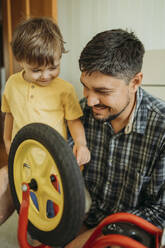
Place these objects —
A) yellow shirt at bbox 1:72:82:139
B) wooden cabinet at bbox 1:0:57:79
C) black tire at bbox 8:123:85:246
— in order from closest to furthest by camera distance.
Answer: black tire at bbox 8:123:85:246 < yellow shirt at bbox 1:72:82:139 < wooden cabinet at bbox 1:0:57:79

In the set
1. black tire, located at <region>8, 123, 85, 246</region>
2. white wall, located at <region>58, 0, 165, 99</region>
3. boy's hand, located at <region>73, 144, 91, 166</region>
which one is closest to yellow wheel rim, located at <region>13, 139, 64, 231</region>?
→ black tire, located at <region>8, 123, 85, 246</region>

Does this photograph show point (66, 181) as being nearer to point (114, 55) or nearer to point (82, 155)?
point (82, 155)

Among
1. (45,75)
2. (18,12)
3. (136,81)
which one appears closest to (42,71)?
(45,75)

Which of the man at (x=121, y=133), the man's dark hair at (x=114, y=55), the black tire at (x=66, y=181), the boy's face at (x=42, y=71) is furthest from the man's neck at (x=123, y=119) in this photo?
the black tire at (x=66, y=181)

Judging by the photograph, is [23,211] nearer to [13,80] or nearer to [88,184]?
[88,184]

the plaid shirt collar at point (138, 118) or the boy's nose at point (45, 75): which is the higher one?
the boy's nose at point (45, 75)

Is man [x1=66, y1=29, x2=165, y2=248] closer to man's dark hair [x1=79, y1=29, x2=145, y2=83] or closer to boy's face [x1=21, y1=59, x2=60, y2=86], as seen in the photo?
man's dark hair [x1=79, y1=29, x2=145, y2=83]

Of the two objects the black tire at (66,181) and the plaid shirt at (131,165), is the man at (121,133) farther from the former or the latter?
the black tire at (66,181)

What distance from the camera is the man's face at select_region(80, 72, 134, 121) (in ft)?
2.55

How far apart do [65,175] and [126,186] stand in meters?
0.50

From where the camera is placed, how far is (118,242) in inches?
21.4

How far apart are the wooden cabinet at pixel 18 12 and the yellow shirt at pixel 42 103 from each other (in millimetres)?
615

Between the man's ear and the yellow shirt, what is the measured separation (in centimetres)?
25

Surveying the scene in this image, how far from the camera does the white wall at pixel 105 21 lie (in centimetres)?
111
